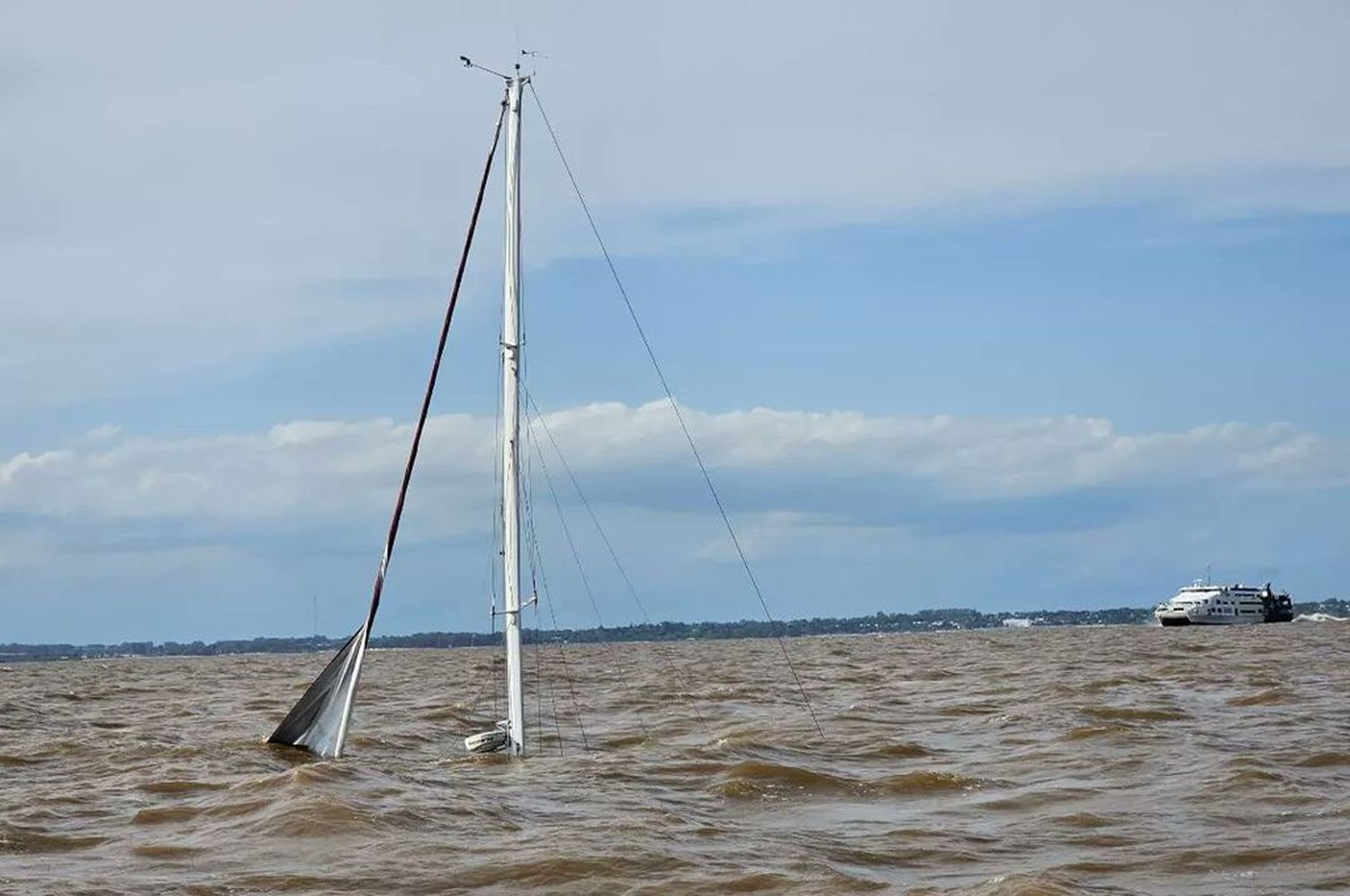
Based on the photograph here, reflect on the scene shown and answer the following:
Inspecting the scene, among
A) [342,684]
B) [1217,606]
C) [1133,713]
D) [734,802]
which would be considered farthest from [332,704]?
[1217,606]

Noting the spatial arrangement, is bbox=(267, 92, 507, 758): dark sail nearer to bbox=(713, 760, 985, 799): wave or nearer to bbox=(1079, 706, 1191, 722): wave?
bbox=(713, 760, 985, 799): wave

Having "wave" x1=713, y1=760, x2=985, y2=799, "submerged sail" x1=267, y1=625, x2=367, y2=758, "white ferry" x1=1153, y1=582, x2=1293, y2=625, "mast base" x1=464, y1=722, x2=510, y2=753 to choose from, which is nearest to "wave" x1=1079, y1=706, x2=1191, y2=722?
"wave" x1=713, y1=760, x2=985, y2=799

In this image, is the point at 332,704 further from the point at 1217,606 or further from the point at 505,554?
the point at 1217,606

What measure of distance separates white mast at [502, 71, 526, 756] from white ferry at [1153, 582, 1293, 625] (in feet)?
547

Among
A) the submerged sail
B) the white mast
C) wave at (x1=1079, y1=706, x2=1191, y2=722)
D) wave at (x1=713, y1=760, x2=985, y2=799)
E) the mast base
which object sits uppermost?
the white mast

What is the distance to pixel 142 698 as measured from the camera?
7088 cm

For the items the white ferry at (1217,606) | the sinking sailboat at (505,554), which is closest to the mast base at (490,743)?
the sinking sailboat at (505,554)

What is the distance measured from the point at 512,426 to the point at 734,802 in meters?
8.10

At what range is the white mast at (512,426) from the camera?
1183 inches

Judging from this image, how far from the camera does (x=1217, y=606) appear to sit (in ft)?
619

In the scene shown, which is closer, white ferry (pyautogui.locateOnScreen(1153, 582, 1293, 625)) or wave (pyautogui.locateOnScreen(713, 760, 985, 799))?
wave (pyautogui.locateOnScreen(713, 760, 985, 799))

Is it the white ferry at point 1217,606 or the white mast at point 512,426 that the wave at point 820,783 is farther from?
the white ferry at point 1217,606

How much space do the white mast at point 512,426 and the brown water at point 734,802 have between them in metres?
1.57

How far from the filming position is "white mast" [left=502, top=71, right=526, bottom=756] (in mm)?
30047
